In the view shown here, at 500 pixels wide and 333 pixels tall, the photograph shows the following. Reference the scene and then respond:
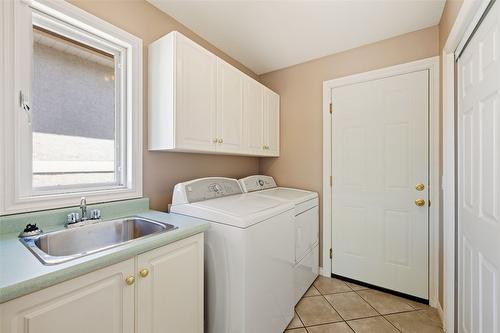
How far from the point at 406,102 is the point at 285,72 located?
137 cm

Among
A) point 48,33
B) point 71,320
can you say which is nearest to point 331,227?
point 71,320

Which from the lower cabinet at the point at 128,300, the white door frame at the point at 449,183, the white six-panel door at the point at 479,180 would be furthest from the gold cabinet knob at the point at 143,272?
the white door frame at the point at 449,183

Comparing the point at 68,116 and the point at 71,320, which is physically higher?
the point at 68,116

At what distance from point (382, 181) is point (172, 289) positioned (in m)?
2.04

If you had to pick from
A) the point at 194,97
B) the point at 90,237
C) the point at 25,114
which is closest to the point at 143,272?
the point at 90,237

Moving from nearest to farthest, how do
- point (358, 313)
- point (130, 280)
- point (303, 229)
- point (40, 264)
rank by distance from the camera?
point (40, 264)
point (130, 280)
point (358, 313)
point (303, 229)

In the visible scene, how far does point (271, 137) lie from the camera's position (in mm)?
2637

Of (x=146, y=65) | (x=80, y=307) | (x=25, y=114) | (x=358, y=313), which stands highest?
(x=146, y=65)

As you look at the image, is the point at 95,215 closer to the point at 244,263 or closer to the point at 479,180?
the point at 244,263

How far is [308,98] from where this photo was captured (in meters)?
2.62

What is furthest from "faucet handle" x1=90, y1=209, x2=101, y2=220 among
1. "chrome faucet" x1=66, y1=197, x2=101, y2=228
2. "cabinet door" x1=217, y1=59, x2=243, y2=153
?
"cabinet door" x1=217, y1=59, x2=243, y2=153

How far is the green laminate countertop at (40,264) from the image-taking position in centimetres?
66

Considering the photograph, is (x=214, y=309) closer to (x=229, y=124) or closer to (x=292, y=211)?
(x=292, y=211)

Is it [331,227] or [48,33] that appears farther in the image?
[331,227]
